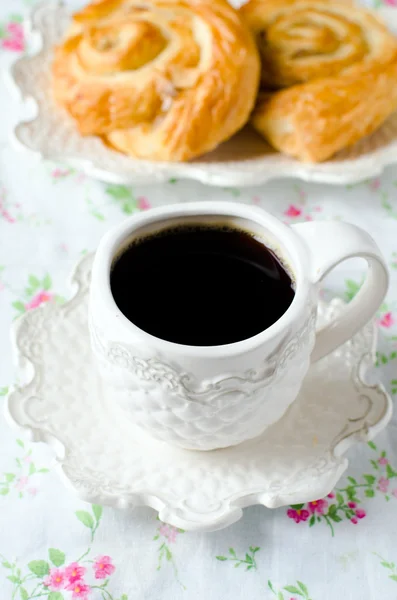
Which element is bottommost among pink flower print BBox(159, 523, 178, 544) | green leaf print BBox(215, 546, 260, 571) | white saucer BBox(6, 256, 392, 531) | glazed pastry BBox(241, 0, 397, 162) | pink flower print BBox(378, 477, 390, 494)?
pink flower print BBox(378, 477, 390, 494)

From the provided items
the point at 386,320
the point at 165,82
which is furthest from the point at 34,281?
the point at 386,320

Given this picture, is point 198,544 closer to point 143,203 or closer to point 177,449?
point 177,449

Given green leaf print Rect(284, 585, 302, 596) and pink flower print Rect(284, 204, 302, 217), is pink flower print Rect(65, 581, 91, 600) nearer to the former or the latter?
green leaf print Rect(284, 585, 302, 596)

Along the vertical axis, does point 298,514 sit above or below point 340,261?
below

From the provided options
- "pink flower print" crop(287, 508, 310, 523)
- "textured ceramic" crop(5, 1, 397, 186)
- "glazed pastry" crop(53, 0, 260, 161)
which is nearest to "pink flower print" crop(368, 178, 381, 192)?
"textured ceramic" crop(5, 1, 397, 186)

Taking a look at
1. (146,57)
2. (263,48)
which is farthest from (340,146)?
(146,57)
